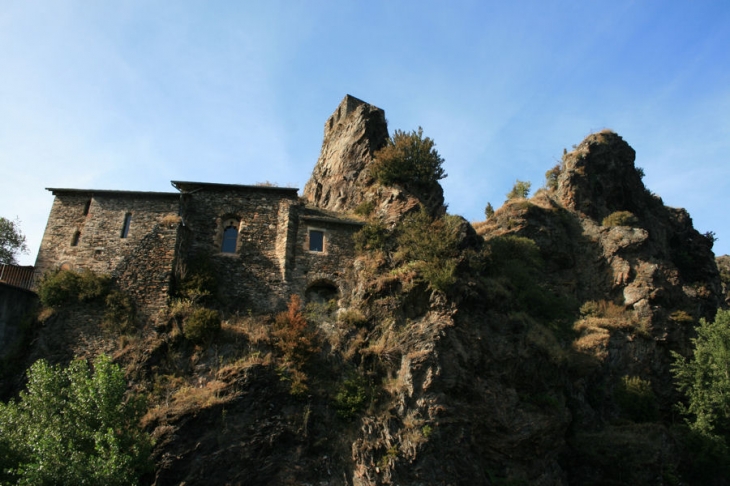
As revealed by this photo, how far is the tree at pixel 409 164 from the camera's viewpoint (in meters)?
28.6

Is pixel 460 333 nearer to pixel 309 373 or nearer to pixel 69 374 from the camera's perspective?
pixel 309 373

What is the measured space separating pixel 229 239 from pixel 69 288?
21.5 feet

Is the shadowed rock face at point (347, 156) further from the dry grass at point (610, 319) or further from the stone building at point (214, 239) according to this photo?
the dry grass at point (610, 319)

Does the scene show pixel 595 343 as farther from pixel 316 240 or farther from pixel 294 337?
pixel 294 337

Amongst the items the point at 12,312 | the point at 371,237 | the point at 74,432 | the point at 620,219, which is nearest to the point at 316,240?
the point at 371,237

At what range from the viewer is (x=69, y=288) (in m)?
22.5

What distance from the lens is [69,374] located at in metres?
19.2

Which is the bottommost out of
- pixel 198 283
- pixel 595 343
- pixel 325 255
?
pixel 595 343

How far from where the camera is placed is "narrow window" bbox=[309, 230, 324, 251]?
2610cm

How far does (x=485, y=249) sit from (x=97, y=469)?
17404 millimetres

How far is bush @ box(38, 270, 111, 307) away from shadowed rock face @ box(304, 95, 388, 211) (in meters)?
12.4

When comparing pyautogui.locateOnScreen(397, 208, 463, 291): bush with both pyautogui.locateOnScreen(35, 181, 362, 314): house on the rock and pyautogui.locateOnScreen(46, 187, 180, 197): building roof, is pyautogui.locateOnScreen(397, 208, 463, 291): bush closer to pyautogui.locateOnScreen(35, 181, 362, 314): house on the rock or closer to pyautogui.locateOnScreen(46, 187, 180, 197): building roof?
pyautogui.locateOnScreen(35, 181, 362, 314): house on the rock

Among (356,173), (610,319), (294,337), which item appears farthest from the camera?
(356,173)

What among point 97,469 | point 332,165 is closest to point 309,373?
point 97,469
